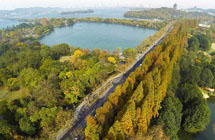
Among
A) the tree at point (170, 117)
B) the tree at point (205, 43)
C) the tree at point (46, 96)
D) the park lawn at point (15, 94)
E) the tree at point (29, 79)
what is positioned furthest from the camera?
the tree at point (205, 43)

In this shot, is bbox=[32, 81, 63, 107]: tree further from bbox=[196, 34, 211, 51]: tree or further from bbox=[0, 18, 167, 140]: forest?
bbox=[196, 34, 211, 51]: tree

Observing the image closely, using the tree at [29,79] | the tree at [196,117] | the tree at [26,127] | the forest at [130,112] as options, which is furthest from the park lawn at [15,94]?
the tree at [196,117]

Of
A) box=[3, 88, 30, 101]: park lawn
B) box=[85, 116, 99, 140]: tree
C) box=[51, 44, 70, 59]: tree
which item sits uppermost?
box=[51, 44, 70, 59]: tree

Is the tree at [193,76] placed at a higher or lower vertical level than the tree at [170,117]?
higher

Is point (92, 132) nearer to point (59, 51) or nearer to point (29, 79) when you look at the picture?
point (29, 79)

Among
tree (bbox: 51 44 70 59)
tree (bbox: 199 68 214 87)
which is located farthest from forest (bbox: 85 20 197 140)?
tree (bbox: 51 44 70 59)

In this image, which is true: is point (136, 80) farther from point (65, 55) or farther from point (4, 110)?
point (65, 55)

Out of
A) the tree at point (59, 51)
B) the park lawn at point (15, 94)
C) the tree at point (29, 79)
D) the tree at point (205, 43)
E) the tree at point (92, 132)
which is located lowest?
the park lawn at point (15, 94)

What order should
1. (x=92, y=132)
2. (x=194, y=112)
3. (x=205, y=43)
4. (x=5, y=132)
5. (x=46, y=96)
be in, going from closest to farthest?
(x=92, y=132) < (x=5, y=132) < (x=194, y=112) < (x=46, y=96) < (x=205, y=43)

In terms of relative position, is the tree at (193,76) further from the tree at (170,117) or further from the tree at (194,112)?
the tree at (170,117)

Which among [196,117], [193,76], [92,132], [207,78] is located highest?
[193,76]

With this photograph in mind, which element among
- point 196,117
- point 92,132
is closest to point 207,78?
point 196,117

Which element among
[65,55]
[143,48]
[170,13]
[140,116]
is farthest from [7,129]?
[170,13]
